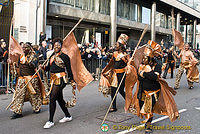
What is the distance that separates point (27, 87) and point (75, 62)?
1488mm

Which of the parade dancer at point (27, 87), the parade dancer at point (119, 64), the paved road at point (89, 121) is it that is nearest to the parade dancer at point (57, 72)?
the paved road at point (89, 121)

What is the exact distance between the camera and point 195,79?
34.9 feet

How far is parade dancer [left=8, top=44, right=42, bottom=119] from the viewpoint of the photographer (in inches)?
247

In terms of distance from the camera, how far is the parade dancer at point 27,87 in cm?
628

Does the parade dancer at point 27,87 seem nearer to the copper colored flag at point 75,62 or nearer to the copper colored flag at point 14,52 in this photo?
the copper colored flag at point 14,52

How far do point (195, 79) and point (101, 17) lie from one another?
44.9 feet

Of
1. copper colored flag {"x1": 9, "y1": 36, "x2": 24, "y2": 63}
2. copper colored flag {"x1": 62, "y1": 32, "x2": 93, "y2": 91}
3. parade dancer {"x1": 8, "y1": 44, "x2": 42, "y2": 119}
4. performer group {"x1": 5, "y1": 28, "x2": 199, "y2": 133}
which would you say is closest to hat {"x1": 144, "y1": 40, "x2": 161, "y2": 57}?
performer group {"x1": 5, "y1": 28, "x2": 199, "y2": 133}

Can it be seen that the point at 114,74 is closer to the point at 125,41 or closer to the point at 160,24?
the point at 125,41

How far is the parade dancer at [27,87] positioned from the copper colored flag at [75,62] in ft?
3.55

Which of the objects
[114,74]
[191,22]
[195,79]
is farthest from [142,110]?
[191,22]

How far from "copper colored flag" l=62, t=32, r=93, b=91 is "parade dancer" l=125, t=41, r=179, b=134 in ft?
4.82

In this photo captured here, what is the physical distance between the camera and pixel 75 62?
612 centimetres

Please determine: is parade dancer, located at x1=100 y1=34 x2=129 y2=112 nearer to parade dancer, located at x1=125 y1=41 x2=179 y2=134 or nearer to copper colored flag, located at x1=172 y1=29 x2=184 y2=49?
parade dancer, located at x1=125 y1=41 x2=179 y2=134

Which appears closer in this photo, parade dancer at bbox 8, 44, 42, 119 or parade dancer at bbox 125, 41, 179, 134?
parade dancer at bbox 125, 41, 179, 134
